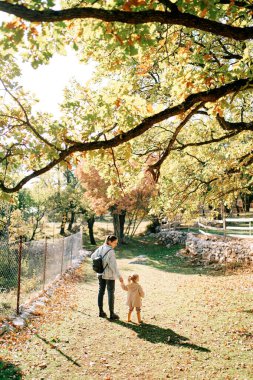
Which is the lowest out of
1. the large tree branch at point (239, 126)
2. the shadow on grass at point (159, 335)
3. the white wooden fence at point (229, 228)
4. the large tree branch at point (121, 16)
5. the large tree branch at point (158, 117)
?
the shadow on grass at point (159, 335)

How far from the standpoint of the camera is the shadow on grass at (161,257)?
58.0 ft

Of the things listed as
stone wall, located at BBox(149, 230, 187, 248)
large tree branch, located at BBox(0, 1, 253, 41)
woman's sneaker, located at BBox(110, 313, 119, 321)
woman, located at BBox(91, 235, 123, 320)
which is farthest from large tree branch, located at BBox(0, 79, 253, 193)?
stone wall, located at BBox(149, 230, 187, 248)

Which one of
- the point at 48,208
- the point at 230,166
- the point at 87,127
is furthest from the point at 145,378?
the point at 48,208

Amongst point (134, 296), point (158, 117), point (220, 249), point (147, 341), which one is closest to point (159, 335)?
point (147, 341)

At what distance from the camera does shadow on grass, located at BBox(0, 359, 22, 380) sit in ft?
16.8

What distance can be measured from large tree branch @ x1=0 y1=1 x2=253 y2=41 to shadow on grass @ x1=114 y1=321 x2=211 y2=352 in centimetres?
543

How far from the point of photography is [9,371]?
533 cm

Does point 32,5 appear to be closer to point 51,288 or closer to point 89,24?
point 89,24

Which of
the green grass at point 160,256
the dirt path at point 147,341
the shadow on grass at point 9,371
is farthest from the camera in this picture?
the green grass at point 160,256

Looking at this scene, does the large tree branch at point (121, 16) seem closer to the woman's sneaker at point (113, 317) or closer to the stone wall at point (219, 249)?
the woman's sneaker at point (113, 317)

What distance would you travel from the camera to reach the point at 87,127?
6348 millimetres

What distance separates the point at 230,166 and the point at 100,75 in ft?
16.6

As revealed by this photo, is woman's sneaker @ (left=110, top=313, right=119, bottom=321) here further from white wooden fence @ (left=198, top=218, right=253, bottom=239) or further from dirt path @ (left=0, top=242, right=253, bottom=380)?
white wooden fence @ (left=198, top=218, right=253, bottom=239)

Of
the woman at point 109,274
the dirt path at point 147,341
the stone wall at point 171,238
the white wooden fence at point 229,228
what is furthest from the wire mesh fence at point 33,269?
the stone wall at point 171,238
